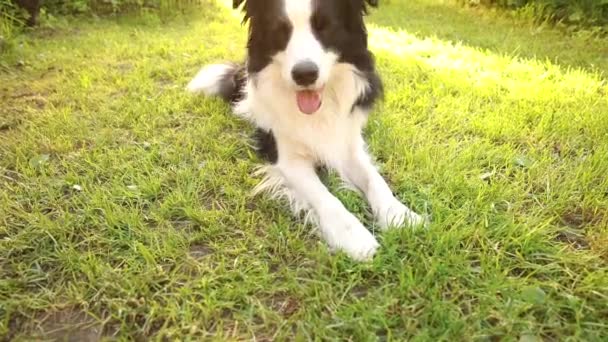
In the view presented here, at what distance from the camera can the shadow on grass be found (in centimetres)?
511

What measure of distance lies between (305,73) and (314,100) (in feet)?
0.90

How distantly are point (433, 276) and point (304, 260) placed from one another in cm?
53

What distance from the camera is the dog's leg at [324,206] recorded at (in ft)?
6.46

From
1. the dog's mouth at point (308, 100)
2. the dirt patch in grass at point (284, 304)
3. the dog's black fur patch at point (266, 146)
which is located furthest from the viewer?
the dog's black fur patch at point (266, 146)

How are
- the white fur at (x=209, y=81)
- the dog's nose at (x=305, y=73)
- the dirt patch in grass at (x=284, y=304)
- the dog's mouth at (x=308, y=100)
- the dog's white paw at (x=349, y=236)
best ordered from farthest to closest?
1. the white fur at (x=209, y=81)
2. the dog's mouth at (x=308, y=100)
3. the dog's nose at (x=305, y=73)
4. the dog's white paw at (x=349, y=236)
5. the dirt patch in grass at (x=284, y=304)

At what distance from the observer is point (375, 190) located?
2.32 m

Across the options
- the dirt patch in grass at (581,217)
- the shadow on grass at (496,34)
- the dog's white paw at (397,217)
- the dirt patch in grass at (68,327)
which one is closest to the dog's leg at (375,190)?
the dog's white paw at (397,217)

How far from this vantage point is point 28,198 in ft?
7.72

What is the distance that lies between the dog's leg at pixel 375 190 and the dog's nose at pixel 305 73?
1.84ft

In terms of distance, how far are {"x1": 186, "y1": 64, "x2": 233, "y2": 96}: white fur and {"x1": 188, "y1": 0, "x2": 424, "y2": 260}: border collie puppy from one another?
90 centimetres

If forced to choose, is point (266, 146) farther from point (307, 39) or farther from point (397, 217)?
point (397, 217)

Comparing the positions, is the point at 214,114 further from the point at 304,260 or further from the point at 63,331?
the point at 63,331

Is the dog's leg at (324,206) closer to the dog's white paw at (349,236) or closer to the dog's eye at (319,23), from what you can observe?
the dog's white paw at (349,236)

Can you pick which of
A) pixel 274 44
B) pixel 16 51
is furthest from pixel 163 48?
pixel 274 44
